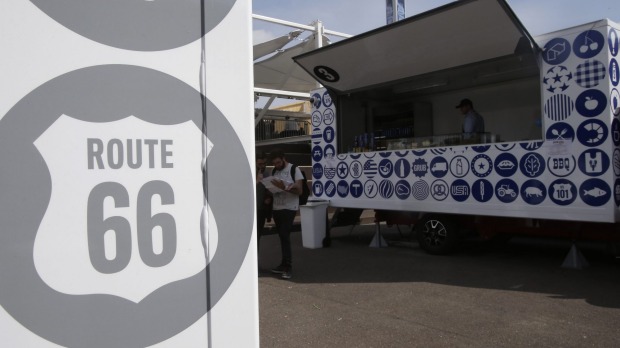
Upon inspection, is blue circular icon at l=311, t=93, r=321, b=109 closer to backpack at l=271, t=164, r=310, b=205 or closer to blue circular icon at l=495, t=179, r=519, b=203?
backpack at l=271, t=164, r=310, b=205

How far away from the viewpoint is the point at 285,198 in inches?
247

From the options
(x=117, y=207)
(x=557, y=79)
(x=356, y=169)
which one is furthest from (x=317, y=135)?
(x=117, y=207)

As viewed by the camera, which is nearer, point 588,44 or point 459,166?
point 588,44

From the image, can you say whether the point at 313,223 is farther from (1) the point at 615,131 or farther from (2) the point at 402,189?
(1) the point at 615,131

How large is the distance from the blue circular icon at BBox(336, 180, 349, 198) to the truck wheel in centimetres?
150

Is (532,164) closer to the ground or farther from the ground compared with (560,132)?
closer to the ground

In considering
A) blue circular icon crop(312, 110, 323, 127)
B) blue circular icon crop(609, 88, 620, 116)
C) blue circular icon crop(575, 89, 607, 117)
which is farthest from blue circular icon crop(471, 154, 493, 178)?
blue circular icon crop(312, 110, 323, 127)

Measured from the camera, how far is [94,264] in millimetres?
1765

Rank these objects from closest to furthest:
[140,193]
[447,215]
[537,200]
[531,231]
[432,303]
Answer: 1. [140,193]
2. [432,303]
3. [537,200]
4. [531,231]
5. [447,215]

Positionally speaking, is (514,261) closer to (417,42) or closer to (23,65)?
(417,42)

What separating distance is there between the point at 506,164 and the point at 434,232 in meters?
1.66

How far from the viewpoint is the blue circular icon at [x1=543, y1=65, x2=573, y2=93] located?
20.5 ft

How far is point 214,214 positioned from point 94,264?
0.49 meters

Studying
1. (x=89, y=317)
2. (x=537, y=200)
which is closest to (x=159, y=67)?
(x=89, y=317)
